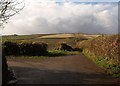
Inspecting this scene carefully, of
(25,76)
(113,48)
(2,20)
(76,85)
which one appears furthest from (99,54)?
(2,20)

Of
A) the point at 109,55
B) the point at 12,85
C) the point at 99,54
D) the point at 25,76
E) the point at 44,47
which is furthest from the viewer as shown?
the point at 44,47

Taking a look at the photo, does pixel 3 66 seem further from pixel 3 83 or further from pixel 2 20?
pixel 2 20

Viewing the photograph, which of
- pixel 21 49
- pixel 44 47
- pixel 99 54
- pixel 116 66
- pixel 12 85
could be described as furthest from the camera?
pixel 44 47

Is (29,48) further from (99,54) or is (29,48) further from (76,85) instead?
(76,85)

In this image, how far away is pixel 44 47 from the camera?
38344 millimetres

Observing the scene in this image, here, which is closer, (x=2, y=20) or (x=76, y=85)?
(x=2, y=20)

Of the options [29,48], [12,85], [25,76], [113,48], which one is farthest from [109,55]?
[29,48]

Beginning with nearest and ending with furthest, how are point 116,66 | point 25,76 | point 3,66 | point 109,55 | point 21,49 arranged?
point 3,66 < point 25,76 < point 116,66 < point 109,55 < point 21,49

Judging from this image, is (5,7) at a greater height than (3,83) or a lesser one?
greater

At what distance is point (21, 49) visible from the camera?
1416 inches

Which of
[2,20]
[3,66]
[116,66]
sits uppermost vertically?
[2,20]

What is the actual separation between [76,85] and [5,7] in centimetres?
451

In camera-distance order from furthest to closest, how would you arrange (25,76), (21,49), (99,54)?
(21,49) < (99,54) < (25,76)

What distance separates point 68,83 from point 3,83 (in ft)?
10.4
